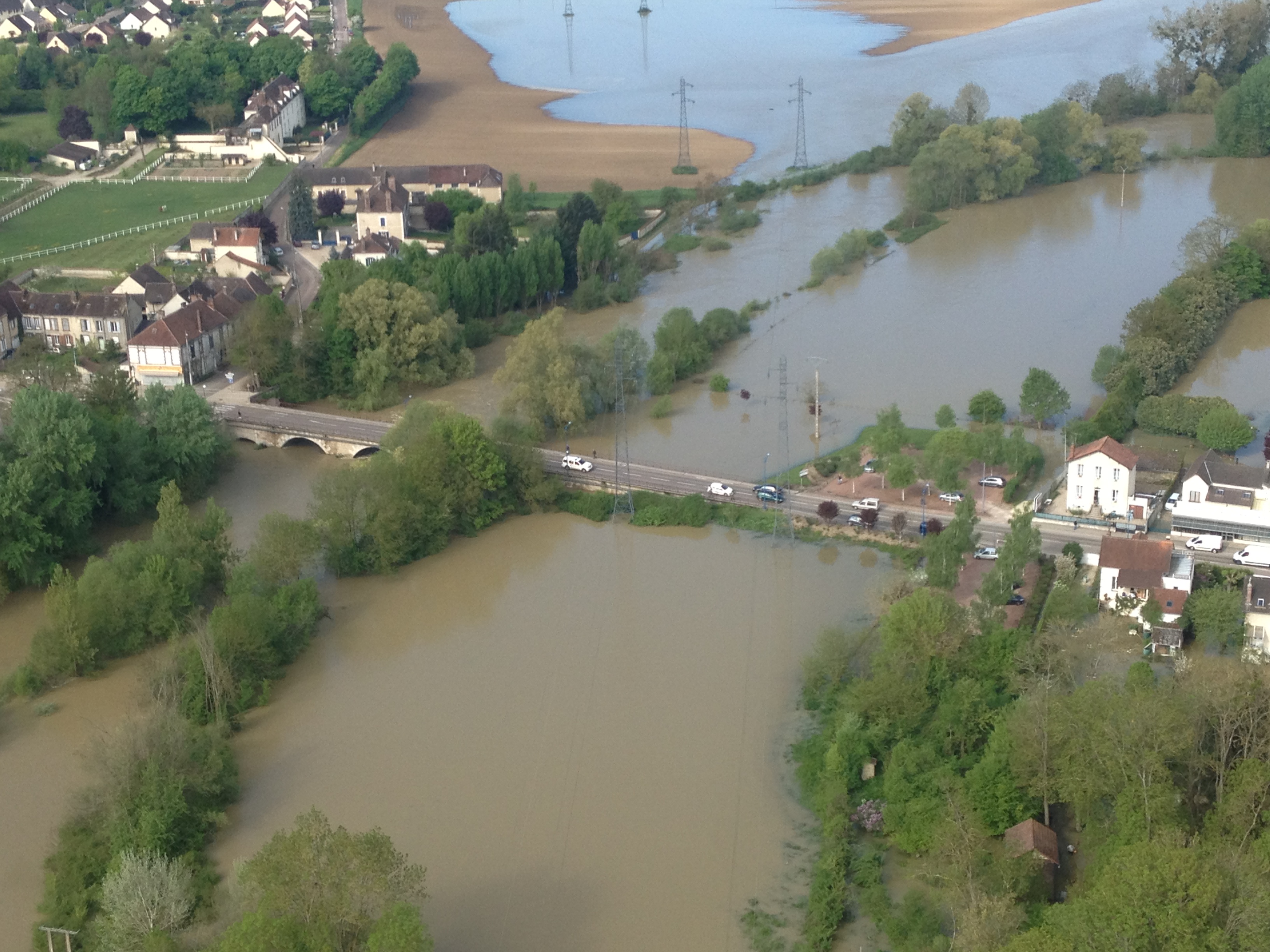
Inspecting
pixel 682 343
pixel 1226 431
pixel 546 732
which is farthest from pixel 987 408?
pixel 546 732

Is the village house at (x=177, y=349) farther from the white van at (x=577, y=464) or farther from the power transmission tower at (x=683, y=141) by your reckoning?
the power transmission tower at (x=683, y=141)

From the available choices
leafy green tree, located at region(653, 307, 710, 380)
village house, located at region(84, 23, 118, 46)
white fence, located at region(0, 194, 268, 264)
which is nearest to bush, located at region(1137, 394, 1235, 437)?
leafy green tree, located at region(653, 307, 710, 380)

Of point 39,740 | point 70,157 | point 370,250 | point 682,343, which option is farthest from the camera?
point 70,157

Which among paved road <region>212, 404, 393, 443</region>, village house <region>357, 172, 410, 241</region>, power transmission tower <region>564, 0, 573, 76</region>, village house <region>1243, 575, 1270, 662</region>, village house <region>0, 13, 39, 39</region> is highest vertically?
village house <region>0, 13, 39, 39</region>

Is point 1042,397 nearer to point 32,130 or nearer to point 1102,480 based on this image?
point 1102,480

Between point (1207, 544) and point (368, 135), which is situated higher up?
point (368, 135)

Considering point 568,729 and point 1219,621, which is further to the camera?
point 1219,621

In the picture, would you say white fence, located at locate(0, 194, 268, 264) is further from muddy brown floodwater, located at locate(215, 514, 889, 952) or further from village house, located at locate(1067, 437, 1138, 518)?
village house, located at locate(1067, 437, 1138, 518)
